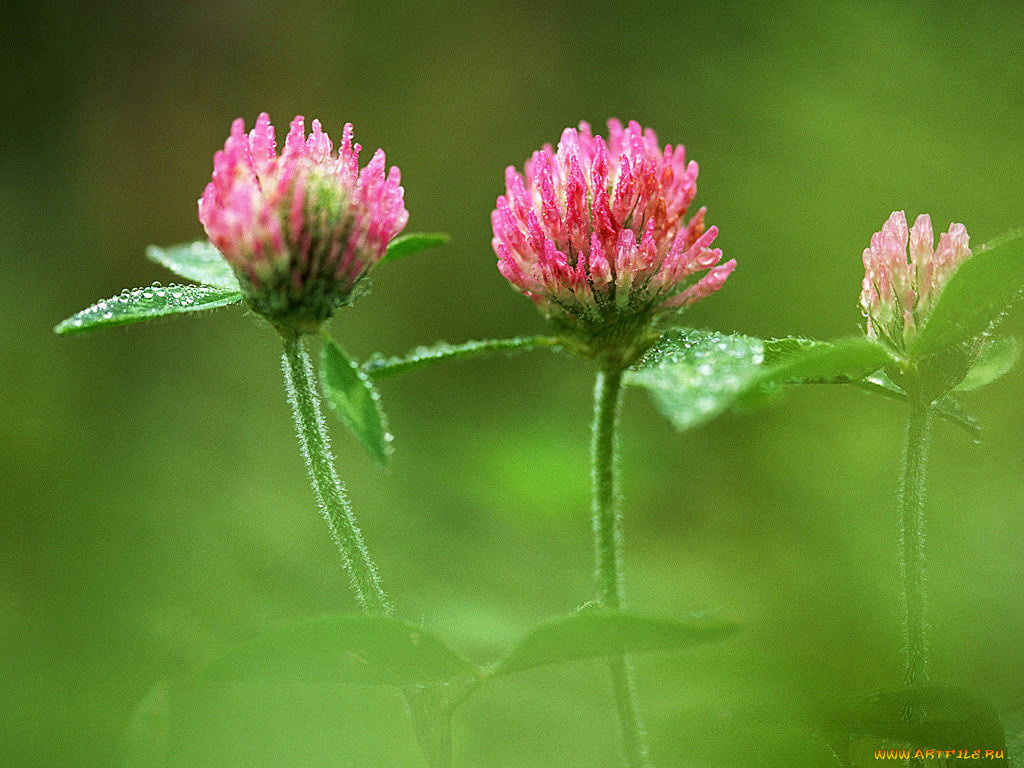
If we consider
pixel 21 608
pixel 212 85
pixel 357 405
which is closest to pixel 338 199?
pixel 357 405

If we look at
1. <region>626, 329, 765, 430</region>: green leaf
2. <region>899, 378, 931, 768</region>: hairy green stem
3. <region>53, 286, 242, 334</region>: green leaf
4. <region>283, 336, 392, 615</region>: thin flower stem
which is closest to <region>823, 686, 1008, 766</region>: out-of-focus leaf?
<region>899, 378, 931, 768</region>: hairy green stem

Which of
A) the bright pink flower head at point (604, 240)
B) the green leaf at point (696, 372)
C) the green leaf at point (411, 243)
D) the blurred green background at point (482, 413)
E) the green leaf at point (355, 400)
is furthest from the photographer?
the blurred green background at point (482, 413)

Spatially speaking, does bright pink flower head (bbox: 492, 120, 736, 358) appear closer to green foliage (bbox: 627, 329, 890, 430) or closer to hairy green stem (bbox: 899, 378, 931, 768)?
green foliage (bbox: 627, 329, 890, 430)

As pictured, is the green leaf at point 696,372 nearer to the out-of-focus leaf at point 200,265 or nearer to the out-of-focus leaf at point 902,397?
the out-of-focus leaf at point 902,397

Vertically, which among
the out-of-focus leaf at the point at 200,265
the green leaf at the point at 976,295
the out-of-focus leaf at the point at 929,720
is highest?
the out-of-focus leaf at the point at 200,265

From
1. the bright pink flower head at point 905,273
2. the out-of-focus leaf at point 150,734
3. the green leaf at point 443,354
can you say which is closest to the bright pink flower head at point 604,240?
the green leaf at point 443,354

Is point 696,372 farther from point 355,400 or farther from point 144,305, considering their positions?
point 144,305

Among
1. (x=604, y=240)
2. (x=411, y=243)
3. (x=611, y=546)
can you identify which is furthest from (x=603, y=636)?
(x=411, y=243)
